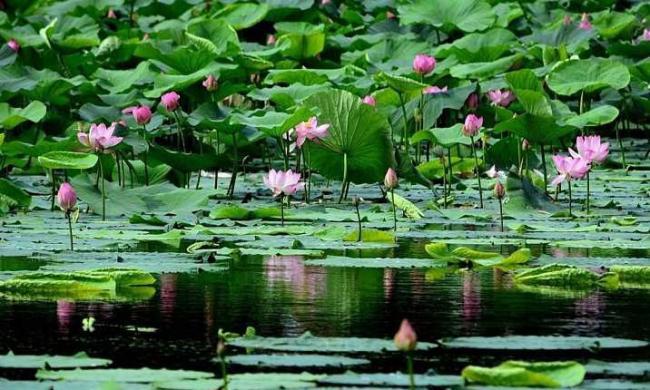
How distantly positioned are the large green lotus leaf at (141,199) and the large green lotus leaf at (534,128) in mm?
1142

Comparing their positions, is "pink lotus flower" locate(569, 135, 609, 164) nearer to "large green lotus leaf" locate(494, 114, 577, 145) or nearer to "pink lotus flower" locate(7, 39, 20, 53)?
"large green lotus leaf" locate(494, 114, 577, 145)

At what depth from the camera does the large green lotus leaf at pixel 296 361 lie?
278cm

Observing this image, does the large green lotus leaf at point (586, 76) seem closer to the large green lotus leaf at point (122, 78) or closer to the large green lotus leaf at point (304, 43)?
the large green lotus leaf at point (122, 78)

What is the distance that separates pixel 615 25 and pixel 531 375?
7.80m

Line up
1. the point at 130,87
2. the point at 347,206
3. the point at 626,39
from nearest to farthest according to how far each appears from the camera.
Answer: the point at 347,206, the point at 130,87, the point at 626,39

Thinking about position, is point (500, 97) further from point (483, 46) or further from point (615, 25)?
point (615, 25)

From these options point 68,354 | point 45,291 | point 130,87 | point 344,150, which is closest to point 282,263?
point 45,291

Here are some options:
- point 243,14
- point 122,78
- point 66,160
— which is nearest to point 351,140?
point 66,160

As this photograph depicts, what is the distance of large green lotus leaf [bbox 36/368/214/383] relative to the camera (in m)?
2.64

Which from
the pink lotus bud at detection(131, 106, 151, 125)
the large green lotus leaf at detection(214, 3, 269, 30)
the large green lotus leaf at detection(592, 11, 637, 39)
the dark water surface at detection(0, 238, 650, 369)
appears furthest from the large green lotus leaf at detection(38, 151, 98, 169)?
the large green lotus leaf at detection(214, 3, 269, 30)

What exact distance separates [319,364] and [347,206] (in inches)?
133

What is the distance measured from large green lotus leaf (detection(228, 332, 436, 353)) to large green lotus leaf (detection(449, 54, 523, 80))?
541cm

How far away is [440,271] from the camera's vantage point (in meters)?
4.20

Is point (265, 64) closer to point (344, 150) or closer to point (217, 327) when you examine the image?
point (344, 150)
